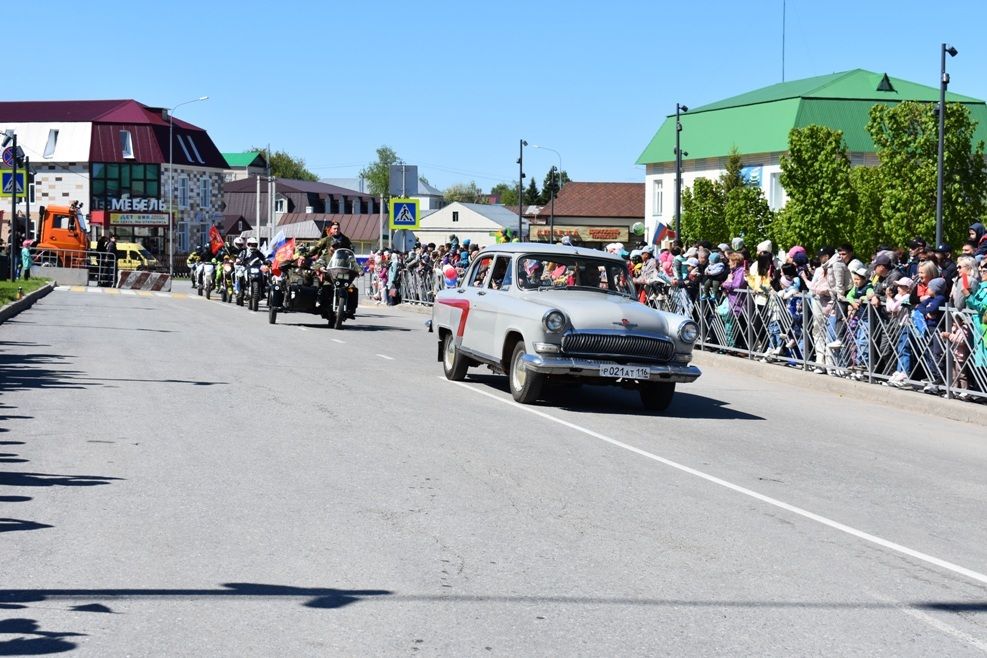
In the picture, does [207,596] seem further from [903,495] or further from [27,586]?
[903,495]

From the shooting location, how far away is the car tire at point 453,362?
16.2m

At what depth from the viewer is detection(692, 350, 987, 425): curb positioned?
580 inches

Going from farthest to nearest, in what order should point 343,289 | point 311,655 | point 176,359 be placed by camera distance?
point 343,289 → point 176,359 → point 311,655

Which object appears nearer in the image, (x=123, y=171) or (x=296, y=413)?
(x=296, y=413)

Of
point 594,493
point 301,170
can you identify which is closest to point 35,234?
point 594,493

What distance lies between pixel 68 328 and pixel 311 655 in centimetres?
2032

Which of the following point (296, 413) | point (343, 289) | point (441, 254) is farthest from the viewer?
point (441, 254)

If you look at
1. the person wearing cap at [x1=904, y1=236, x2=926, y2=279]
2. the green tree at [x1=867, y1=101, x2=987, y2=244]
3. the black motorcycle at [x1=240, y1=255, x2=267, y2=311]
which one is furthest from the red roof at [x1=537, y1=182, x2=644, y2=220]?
the person wearing cap at [x1=904, y1=236, x2=926, y2=279]

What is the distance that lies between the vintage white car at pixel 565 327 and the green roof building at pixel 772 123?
194ft

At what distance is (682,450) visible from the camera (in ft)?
36.7

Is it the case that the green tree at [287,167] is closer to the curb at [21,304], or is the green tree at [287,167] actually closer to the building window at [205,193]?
the building window at [205,193]

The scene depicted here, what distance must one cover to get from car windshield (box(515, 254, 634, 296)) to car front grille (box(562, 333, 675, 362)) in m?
1.43

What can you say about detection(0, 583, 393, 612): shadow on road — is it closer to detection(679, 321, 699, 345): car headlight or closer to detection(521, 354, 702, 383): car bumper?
detection(521, 354, 702, 383): car bumper

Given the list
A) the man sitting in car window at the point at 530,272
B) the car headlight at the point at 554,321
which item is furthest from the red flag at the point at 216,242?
the car headlight at the point at 554,321
